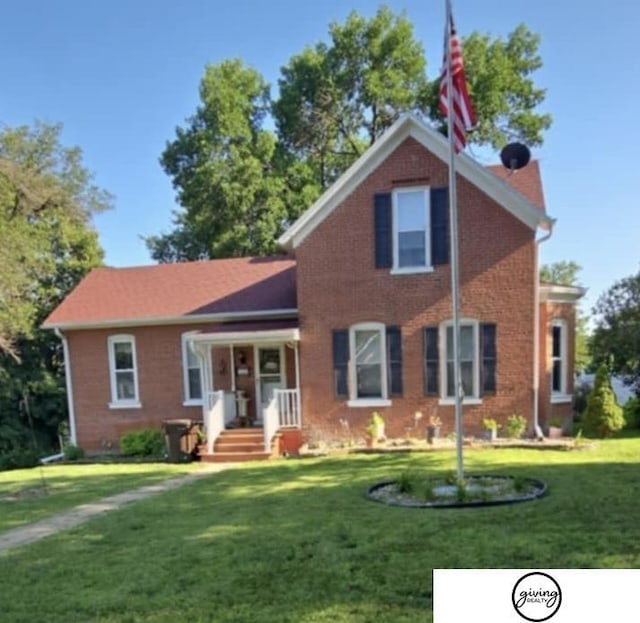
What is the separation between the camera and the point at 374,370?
521 inches

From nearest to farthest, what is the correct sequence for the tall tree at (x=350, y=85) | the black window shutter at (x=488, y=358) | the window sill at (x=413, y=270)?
the black window shutter at (x=488, y=358)
the window sill at (x=413, y=270)
the tall tree at (x=350, y=85)

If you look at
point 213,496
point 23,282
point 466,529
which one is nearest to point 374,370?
point 213,496

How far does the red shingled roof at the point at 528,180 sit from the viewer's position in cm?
1405

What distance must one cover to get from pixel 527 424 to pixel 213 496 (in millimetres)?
7580

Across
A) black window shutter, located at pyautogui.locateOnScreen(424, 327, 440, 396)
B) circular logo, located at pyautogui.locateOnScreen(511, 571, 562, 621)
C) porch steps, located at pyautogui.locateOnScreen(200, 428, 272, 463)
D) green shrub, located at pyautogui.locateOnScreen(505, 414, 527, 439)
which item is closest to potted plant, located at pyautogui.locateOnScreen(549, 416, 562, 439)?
green shrub, located at pyautogui.locateOnScreen(505, 414, 527, 439)

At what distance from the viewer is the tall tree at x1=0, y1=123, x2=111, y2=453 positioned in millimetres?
19734

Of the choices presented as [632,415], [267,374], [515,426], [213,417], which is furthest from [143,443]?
[632,415]

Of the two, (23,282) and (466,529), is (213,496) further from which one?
(23,282)

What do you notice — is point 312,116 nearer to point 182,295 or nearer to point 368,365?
point 182,295

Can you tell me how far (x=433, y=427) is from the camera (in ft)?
41.2

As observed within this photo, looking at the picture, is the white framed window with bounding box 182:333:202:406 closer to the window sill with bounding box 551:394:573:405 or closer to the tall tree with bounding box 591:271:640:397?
the window sill with bounding box 551:394:573:405

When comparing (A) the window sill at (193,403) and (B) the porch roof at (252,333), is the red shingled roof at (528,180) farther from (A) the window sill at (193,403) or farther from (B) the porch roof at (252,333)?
(A) the window sill at (193,403)

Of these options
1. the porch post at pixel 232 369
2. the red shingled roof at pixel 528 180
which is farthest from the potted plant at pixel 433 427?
the red shingled roof at pixel 528 180

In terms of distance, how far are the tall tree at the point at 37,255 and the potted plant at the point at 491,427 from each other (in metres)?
14.2
